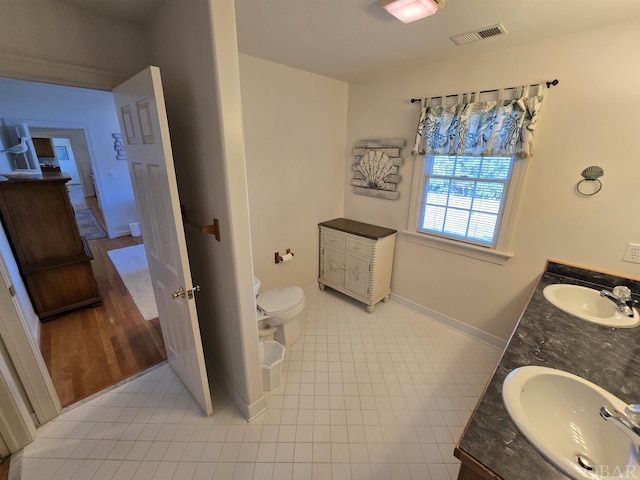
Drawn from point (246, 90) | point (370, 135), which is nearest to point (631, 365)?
point (370, 135)

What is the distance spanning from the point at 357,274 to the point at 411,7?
2.05 meters

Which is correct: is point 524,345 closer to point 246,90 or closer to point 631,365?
point 631,365

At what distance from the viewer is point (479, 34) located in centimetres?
160

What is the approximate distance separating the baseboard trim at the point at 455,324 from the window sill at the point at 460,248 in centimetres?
65

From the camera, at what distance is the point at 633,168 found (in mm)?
1516

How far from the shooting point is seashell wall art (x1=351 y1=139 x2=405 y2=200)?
251cm

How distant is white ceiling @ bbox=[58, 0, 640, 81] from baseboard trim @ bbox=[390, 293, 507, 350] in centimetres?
216

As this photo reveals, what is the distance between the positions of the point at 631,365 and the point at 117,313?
11.8ft

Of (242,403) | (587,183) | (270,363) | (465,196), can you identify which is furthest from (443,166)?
(242,403)

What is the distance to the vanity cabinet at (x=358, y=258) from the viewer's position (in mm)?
2568

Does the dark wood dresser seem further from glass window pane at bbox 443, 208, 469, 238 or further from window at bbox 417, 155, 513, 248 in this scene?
glass window pane at bbox 443, 208, 469, 238

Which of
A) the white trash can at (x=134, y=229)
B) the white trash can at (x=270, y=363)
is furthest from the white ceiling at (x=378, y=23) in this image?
the white trash can at (x=134, y=229)

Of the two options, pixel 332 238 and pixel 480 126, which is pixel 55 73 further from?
pixel 480 126

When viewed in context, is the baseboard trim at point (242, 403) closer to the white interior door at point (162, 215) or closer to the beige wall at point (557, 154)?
the white interior door at point (162, 215)
